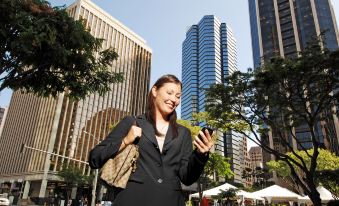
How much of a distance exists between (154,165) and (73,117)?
6622 centimetres

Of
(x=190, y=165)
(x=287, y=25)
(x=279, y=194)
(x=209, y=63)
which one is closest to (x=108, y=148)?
(x=190, y=165)

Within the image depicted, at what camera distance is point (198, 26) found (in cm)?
15150

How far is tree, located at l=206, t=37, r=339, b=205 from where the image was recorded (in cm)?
1484

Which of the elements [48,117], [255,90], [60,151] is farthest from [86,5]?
[255,90]

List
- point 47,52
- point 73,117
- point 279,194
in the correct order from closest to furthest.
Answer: point 47,52, point 279,194, point 73,117

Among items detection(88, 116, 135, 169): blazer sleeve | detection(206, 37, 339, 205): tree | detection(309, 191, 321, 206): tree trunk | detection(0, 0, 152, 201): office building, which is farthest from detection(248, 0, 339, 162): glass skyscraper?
detection(88, 116, 135, 169): blazer sleeve

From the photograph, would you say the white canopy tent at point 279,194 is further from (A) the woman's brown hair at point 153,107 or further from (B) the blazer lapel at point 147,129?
(B) the blazer lapel at point 147,129

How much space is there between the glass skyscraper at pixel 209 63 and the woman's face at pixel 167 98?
132268mm

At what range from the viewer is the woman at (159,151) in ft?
5.86

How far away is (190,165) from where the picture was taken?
1957 millimetres

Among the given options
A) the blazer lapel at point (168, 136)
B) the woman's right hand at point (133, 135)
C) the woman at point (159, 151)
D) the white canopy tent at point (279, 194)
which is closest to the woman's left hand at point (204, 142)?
the woman at point (159, 151)

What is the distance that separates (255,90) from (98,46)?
9.69 meters

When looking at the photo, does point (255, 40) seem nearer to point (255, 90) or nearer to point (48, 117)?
point (48, 117)

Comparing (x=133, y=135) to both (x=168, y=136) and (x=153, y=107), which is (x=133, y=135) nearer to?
(x=168, y=136)
